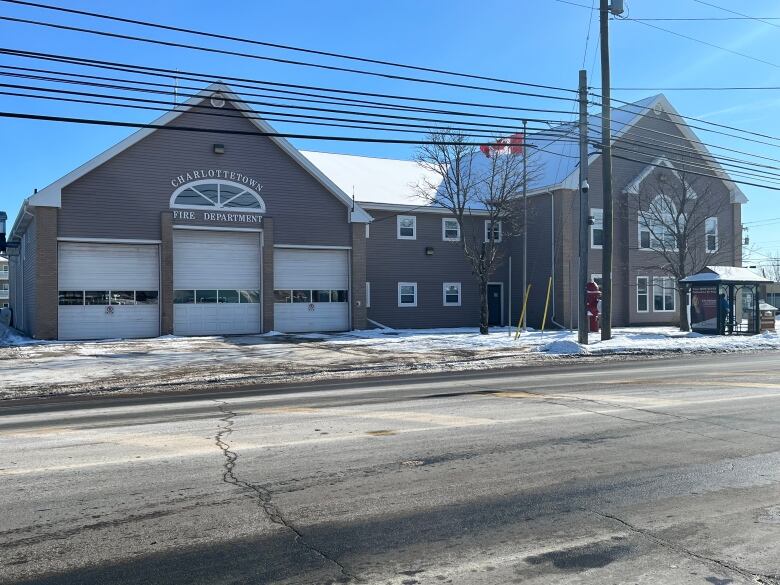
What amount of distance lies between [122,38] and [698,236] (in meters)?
31.1

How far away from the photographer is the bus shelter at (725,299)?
28328 millimetres

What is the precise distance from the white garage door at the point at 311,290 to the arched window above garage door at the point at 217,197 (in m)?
2.31

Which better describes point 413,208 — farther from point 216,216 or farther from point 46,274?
point 46,274

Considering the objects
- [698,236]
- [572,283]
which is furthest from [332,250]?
[698,236]

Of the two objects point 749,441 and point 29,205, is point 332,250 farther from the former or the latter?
point 749,441

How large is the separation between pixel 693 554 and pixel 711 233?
36769mm

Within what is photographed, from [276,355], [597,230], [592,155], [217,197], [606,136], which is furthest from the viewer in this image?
[597,230]

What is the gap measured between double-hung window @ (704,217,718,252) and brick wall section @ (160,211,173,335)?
27.4m

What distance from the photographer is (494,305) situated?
3631 centimetres

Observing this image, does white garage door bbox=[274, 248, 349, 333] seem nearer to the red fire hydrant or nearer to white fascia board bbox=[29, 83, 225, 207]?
white fascia board bbox=[29, 83, 225, 207]

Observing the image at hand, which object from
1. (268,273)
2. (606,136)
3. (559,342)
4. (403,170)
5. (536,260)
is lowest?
(559,342)

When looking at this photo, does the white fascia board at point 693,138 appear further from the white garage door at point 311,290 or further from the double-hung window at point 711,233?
the white garage door at point 311,290

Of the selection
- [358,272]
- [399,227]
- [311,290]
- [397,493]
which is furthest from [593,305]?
[397,493]

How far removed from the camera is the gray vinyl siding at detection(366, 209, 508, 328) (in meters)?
33.2
